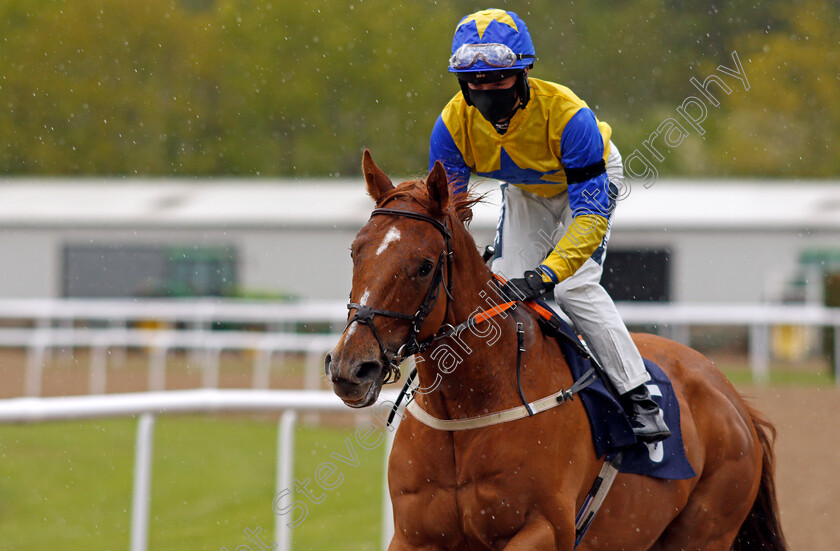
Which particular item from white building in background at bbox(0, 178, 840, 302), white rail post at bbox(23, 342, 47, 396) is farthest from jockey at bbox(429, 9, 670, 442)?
white building in background at bbox(0, 178, 840, 302)

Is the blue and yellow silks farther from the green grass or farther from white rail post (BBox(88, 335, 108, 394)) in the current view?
white rail post (BBox(88, 335, 108, 394))

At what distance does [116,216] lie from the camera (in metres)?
18.8

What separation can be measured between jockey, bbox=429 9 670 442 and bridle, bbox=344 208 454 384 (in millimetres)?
304

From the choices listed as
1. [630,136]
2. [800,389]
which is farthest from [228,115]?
[800,389]

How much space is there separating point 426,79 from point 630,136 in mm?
6902

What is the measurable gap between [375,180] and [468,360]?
0.57m

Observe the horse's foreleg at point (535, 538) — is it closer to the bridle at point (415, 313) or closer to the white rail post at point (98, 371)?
the bridle at point (415, 313)

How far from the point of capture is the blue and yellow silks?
3049mm

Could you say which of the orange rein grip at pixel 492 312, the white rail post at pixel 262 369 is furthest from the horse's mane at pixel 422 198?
the white rail post at pixel 262 369

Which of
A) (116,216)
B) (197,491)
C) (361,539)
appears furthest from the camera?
(116,216)

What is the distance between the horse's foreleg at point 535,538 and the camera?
270 centimetres

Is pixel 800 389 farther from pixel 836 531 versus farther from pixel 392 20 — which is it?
pixel 392 20

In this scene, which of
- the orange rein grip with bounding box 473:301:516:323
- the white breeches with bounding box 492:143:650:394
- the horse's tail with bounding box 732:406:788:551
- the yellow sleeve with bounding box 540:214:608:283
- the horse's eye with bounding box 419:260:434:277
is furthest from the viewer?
the horse's tail with bounding box 732:406:788:551

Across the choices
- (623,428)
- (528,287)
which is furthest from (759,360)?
(528,287)
